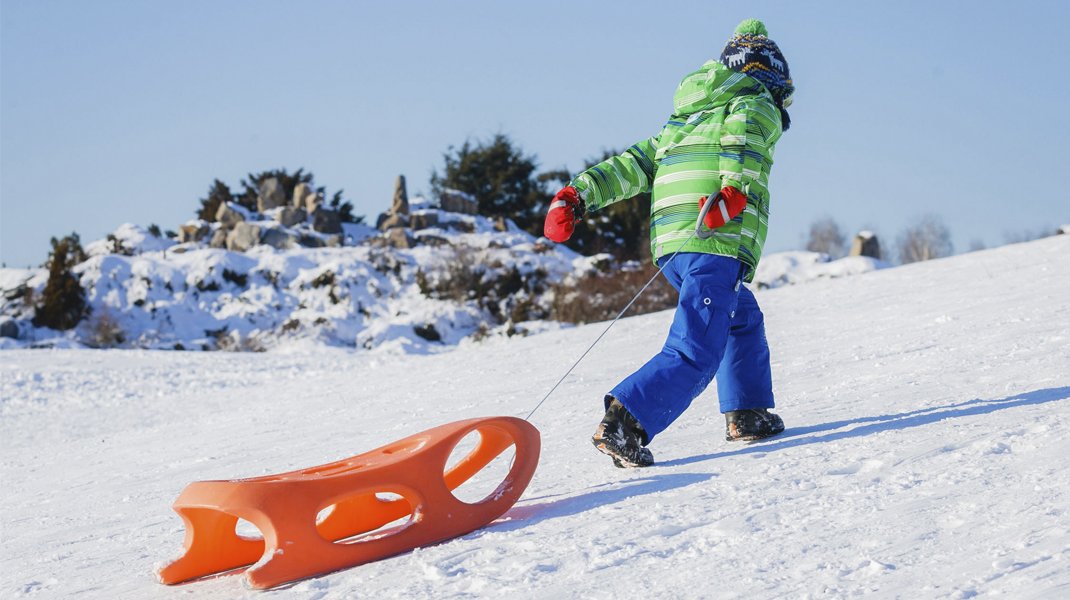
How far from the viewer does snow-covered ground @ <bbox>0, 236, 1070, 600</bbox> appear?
2383mm

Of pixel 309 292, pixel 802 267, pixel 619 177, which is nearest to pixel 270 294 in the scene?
pixel 309 292

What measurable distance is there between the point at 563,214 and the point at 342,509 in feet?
4.25

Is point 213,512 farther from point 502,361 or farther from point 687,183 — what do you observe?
point 502,361

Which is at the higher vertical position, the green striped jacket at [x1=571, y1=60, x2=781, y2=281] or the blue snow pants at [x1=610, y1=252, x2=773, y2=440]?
the green striped jacket at [x1=571, y1=60, x2=781, y2=281]

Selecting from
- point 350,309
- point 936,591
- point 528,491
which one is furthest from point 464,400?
point 350,309

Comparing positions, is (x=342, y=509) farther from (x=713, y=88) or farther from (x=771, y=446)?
(x=713, y=88)

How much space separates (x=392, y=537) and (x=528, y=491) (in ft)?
2.44

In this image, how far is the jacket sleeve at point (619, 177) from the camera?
3.87 m

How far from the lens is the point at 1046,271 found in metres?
8.64

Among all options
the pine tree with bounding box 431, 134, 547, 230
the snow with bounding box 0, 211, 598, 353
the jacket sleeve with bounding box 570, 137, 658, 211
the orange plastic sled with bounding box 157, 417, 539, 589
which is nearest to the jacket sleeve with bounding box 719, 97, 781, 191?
the jacket sleeve with bounding box 570, 137, 658, 211

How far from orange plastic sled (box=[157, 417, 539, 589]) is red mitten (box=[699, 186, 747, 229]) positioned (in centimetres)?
91

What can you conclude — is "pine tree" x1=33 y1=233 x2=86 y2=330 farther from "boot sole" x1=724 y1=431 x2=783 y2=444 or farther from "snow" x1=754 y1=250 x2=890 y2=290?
"boot sole" x1=724 y1=431 x2=783 y2=444

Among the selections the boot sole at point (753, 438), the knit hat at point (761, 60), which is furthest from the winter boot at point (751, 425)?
the knit hat at point (761, 60)

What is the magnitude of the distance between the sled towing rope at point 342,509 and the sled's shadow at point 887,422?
2.46ft
